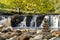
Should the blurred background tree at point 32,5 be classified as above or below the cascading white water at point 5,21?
above

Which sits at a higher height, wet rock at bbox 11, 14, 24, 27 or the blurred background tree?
the blurred background tree

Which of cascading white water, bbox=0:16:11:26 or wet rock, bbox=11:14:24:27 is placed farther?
wet rock, bbox=11:14:24:27

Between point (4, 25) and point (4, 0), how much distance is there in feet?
3.18

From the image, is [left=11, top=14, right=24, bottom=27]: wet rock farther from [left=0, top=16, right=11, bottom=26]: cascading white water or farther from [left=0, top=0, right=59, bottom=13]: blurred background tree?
[left=0, top=0, right=59, bottom=13]: blurred background tree

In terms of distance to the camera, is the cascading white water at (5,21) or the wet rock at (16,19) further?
A: the wet rock at (16,19)

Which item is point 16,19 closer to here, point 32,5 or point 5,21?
point 5,21

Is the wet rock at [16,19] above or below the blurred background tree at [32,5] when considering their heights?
below

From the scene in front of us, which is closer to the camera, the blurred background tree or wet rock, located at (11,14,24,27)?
the blurred background tree

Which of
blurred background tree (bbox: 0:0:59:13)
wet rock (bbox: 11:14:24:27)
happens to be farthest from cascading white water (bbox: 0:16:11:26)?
blurred background tree (bbox: 0:0:59:13)

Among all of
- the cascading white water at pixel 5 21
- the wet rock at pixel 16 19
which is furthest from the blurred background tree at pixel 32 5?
the cascading white water at pixel 5 21

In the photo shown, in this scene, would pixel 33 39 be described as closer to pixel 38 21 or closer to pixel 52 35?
pixel 52 35

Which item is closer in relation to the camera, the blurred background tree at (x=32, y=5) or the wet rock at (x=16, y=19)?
the blurred background tree at (x=32, y=5)

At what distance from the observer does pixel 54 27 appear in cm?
819

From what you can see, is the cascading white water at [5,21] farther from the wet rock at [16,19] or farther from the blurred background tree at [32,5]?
the blurred background tree at [32,5]
